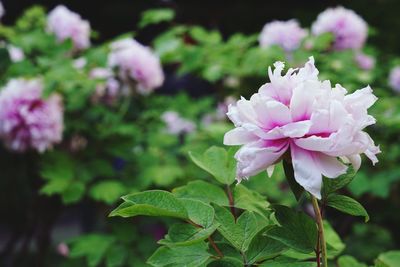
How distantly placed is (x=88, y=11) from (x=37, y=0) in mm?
613

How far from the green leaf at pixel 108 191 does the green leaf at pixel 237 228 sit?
1177 millimetres

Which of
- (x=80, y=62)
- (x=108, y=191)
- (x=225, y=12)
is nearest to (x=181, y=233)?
(x=108, y=191)

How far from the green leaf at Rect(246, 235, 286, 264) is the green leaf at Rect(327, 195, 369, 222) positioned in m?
0.07

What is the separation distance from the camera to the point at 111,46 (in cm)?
204

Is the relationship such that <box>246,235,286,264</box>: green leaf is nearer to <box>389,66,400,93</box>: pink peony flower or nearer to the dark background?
<box>389,66,400,93</box>: pink peony flower

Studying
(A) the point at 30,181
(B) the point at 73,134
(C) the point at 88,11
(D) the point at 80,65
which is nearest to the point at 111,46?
(D) the point at 80,65

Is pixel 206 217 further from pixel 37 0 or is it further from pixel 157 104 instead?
pixel 37 0

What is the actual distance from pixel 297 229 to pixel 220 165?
0.62 feet

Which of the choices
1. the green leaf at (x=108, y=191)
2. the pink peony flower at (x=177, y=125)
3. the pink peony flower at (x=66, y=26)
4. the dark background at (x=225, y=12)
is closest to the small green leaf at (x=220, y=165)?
the green leaf at (x=108, y=191)

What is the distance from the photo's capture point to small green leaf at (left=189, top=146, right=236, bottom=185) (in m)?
0.71

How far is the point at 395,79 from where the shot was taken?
8.04 feet

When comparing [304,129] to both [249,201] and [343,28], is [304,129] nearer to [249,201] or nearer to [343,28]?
[249,201]

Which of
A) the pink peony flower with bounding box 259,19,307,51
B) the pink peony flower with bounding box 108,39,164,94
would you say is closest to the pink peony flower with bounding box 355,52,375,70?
the pink peony flower with bounding box 259,19,307,51

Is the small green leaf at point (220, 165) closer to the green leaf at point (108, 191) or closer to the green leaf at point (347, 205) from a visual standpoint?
the green leaf at point (347, 205)
